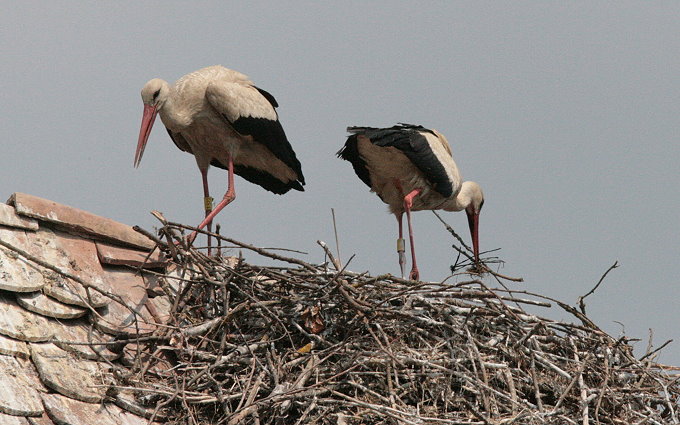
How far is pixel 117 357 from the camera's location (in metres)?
4.61

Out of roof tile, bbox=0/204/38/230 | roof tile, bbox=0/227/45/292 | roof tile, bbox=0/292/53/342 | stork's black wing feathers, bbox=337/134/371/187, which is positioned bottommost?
roof tile, bbox=0/292/53/342

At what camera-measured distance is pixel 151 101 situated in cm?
729

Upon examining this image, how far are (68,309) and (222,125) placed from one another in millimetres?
3199

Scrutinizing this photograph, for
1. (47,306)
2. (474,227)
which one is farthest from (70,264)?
(474,227)

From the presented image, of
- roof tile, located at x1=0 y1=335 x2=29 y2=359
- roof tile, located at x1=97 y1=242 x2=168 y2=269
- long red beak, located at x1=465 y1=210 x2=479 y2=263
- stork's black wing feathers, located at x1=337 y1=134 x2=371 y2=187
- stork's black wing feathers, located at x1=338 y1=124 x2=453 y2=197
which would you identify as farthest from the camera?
long red beak, located at x1=465 y1=210 x2=479 y2=263

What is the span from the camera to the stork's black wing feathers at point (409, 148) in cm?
812

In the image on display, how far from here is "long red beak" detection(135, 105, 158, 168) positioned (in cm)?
714

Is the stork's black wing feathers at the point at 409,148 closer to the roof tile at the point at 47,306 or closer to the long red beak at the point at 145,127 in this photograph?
Result: the long red beak at the point at 145,127

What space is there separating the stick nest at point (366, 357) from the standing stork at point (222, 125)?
1906mm

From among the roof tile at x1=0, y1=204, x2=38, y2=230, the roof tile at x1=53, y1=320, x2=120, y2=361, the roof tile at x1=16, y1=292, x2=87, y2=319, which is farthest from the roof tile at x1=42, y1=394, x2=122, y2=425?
the roof tile at x1=0, y1=204, x2=38, y2=230

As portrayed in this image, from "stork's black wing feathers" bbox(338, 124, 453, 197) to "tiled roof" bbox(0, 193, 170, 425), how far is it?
3148 mm

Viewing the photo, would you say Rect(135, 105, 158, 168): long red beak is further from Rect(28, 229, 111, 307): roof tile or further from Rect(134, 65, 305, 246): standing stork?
Rect(28, 229, 111, 307): roof tile

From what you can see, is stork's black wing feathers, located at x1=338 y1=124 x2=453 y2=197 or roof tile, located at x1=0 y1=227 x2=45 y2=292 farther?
stork's black wing feathers, located at x1=338 y1=124 x2=453 y2=197

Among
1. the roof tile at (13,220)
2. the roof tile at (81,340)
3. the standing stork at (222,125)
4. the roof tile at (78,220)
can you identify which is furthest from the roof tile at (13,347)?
the standing stork at (222,125)
